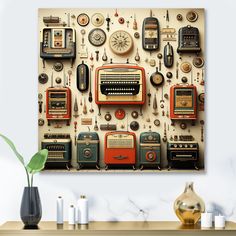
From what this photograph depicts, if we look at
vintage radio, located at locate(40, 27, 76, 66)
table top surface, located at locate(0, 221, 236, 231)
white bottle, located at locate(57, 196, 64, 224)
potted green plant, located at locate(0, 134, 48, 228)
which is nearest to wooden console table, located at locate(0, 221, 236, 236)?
table top surface, located at locate(0, 221, 236, 231)

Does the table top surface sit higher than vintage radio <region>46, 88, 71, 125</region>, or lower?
lower

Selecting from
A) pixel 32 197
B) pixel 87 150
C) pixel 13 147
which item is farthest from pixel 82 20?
pixel 32 197

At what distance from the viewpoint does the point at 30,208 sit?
431 cm

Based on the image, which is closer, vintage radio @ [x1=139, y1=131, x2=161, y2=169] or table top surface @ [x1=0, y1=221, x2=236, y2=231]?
table top surface @ [x1=0, y1=221, x2=236, y2=231]

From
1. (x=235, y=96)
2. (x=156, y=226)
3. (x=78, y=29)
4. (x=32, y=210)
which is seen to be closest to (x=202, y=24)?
(x=235, y=96)

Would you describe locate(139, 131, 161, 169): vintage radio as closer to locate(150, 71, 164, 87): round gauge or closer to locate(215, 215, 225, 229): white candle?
locate(150, 71, 164, 87): round gauge

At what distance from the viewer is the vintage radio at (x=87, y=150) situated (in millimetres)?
4590

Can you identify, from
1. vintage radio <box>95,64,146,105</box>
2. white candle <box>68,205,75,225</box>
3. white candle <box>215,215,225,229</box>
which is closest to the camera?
white candle <box>215,215,225,229</box>

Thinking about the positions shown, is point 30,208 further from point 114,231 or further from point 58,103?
point 58,103

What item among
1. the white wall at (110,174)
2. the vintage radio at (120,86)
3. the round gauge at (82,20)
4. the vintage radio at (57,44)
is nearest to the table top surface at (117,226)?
the white wall at (110,174)

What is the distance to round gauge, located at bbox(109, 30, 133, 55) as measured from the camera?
4633 millimetres

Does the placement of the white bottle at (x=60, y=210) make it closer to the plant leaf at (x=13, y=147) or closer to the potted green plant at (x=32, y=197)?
the potted green plant at (x=32, y=197)

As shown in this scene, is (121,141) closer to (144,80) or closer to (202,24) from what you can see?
(144,80)

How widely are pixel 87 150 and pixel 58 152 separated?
0.78 feet
